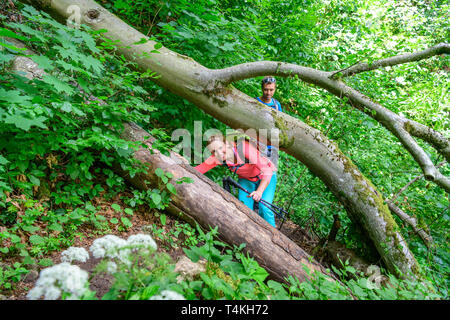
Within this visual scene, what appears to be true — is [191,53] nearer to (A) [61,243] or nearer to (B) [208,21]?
(B) [208,21]

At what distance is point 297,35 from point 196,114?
3.63 meters

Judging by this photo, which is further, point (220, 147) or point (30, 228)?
point (220, 147)

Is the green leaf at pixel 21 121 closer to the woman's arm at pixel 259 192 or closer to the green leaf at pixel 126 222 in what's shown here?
the green leaf at pixel 126 222

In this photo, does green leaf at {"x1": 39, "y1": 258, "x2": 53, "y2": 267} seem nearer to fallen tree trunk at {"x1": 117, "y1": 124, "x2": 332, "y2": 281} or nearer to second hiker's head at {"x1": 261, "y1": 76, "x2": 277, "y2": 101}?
fallen tree trunk at {"x1": 117, "y1": 124, "x2": 332, "y2": 281}

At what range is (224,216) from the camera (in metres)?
2.87

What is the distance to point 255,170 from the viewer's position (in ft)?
12.3

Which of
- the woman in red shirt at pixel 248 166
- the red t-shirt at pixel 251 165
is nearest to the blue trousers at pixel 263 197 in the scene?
the woman in red shirt at pixel 248 166

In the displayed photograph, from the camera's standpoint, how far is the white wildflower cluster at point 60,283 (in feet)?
3.18

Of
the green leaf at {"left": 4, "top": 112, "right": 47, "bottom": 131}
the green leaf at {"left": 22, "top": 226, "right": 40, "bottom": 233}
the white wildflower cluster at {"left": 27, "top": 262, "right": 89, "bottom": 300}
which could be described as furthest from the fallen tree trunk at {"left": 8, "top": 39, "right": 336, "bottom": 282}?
the white wildflower cluster at {"left": 27, "top": 262, "right": 89, "bottom": 300}

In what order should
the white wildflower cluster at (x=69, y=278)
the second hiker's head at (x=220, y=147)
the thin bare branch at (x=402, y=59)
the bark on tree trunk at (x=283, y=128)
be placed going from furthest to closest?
the second hiker's head at (x=220, y=147) → the bark on tree trunk at (x=283, y=128) → the thin bare branch at (x=402, y=59) → the white wildflower cluster at (x=69, y=278)

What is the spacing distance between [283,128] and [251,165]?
73 cm

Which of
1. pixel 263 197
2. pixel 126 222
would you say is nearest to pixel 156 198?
pixel 126 222

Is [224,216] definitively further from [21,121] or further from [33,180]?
[21,121]

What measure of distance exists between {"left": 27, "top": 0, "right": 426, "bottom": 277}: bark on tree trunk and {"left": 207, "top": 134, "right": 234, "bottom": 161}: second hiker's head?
0.27m
